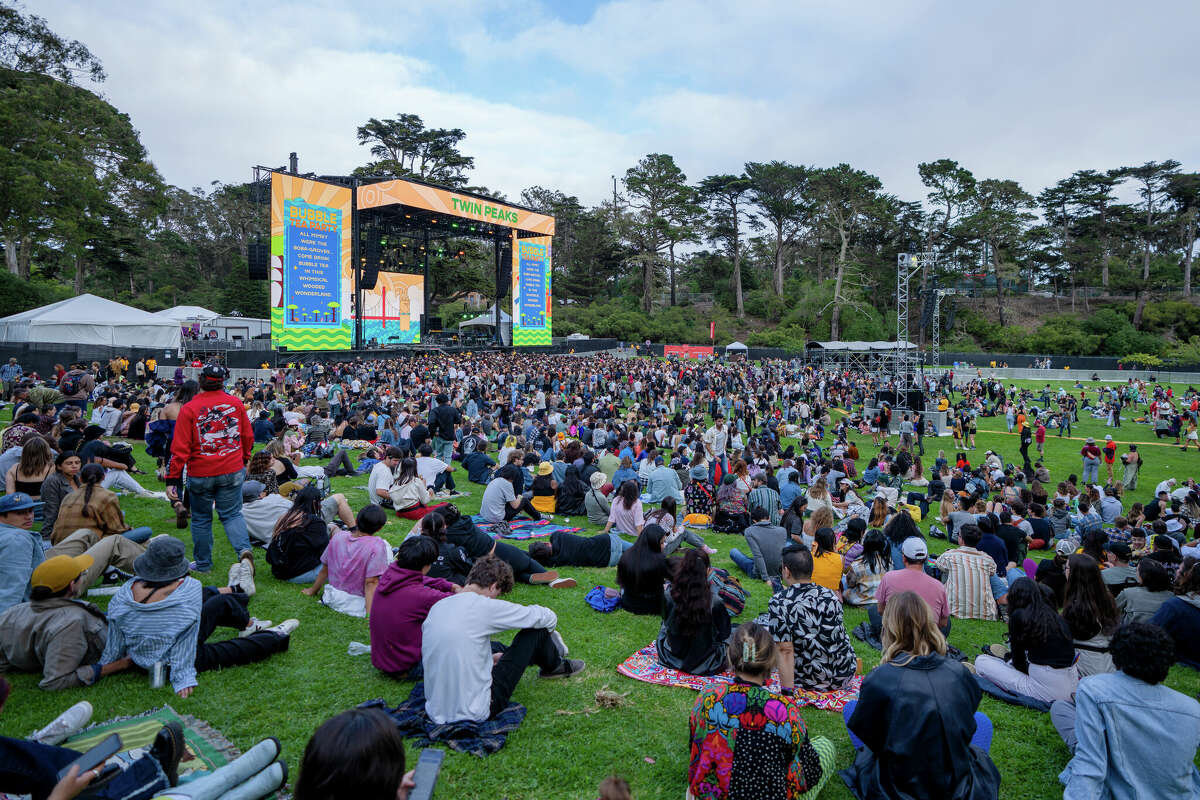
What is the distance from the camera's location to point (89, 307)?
24.1 m

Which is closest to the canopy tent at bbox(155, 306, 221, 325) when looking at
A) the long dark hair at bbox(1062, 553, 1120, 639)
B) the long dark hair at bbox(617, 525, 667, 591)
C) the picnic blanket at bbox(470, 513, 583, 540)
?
the picnic blanket at bbox(470, 513, 583, 540)

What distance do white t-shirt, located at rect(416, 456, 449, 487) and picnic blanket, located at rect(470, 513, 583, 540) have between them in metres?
1.27

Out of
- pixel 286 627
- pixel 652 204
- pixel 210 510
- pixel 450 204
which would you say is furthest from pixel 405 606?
pixel 652 204

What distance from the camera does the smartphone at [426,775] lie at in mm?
2260

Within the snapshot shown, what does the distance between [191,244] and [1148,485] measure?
230ft

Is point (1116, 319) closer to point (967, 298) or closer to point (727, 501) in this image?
point (967, 298)

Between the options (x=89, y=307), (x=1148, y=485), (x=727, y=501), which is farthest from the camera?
(x=89, y=307)

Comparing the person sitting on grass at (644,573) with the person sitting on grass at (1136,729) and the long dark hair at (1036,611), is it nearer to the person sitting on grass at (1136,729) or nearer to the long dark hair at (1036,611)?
the long dark hair at (1036,611)

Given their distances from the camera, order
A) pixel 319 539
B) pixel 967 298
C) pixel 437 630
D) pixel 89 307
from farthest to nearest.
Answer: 1. pixel 967 298
2. pixel 89 307
3. pixel 319 539
4. pixel 437 630

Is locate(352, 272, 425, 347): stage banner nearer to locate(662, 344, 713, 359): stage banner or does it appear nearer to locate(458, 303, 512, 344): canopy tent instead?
locate(458, 303, 512, 344): canopy tent

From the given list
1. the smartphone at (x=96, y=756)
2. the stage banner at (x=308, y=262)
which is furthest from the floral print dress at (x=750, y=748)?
the stage banner at (x=308, y=262)

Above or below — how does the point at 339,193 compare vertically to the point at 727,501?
above

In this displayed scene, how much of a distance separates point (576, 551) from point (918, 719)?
4.28m

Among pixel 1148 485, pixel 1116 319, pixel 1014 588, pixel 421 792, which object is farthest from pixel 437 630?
pixel 1116 319
